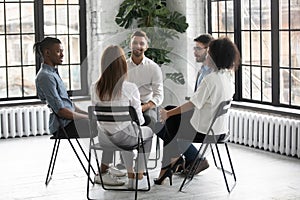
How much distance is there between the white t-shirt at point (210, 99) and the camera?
5945mm

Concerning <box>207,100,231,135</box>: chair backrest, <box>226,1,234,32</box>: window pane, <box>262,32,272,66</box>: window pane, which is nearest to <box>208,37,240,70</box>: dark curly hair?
<box>207,100,231,135</box>: chair backrest

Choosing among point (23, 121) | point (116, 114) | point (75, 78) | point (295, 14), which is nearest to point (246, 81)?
point (295, 14)

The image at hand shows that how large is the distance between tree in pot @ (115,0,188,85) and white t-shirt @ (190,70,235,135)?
3385 mm

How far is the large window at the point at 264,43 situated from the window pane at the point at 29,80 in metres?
2.95

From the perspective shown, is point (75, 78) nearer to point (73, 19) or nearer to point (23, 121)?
point (73, 19)

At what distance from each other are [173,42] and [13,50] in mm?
2553

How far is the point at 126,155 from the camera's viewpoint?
19.7ft

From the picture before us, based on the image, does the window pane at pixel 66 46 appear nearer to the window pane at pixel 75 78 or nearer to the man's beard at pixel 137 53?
the window pane at pixel 75 78

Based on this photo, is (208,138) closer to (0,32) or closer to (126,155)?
(126,155)

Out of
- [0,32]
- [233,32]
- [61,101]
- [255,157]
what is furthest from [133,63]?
[0,32]

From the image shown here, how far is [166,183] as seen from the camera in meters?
6.41

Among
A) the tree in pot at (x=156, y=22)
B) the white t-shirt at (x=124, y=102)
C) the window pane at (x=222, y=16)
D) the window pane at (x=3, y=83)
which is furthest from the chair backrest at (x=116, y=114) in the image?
the window pane at (x=3, y=83)

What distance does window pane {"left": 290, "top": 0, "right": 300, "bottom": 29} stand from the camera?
26.2ft

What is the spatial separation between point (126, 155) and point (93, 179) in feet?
2.66
